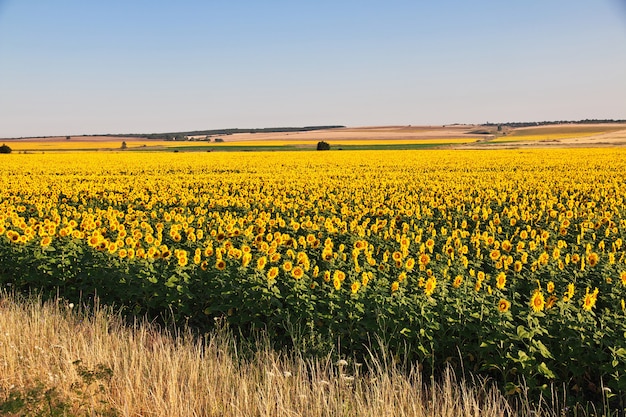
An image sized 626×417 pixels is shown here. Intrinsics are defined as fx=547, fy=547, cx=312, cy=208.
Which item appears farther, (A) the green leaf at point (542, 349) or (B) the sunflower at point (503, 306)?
(B) the sunflower at point (503, 306)

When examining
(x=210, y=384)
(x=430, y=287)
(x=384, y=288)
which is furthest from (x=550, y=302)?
(x=210, y=384)

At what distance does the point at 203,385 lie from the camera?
4.21m

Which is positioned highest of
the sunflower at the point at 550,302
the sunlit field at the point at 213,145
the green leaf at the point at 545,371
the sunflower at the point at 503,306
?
the sunlit field at the point at 213,145

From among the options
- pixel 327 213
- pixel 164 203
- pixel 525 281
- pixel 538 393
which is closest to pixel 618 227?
pixel 525 281

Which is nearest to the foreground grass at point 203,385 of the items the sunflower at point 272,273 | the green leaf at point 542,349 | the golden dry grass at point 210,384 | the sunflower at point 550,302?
the golden dry grass at point 210,384

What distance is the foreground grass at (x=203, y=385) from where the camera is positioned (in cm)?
383

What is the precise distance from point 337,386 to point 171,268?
321 centimetres

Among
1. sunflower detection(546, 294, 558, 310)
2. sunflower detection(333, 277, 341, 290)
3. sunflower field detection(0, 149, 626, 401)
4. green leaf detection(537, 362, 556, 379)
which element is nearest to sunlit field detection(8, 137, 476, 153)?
sunflower field detection(0, 149, 626, 401)

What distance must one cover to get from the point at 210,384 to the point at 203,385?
0.07 m

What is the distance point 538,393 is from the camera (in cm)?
426

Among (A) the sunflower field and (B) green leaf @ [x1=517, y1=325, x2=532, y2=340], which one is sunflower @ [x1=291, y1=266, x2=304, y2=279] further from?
(B) green leaf @ [x1=517, y1=325, x2=532, y2=340]

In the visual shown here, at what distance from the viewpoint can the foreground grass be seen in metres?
3.83

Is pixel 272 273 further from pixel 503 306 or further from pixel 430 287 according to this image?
pixel 503 306

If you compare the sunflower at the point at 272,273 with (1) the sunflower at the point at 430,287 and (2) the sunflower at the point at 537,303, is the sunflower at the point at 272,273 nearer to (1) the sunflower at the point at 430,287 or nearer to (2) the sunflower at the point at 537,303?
(1) the sunflower at the point at 430,287
